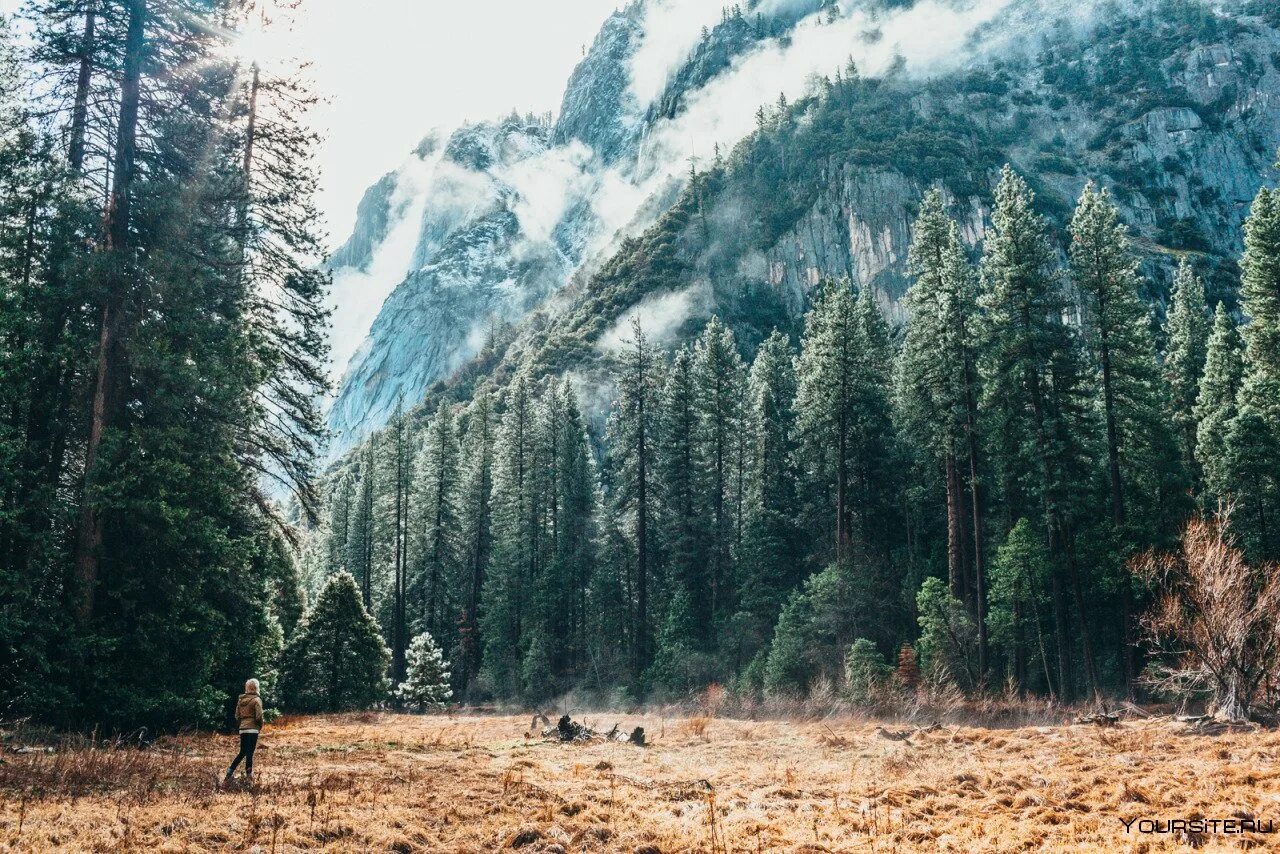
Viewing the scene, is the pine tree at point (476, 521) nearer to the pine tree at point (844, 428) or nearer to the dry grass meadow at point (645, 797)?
the pine tree at point (844, 428)

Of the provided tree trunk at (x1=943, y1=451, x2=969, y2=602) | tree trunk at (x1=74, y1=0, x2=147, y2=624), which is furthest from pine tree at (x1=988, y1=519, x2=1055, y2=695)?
tree trunk at (x1=74, y1=0, x2=147, y2=624)

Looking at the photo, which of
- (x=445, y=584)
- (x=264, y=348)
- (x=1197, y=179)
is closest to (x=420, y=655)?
(x=445, y=584)

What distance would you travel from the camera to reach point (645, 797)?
11352mm

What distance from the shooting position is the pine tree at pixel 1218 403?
3241 centimetres

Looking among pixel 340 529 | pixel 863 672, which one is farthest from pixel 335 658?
pixel 340 529

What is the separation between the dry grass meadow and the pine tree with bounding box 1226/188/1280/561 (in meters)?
19.6

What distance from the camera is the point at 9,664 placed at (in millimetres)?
13523

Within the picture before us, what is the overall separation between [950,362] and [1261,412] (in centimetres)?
1229

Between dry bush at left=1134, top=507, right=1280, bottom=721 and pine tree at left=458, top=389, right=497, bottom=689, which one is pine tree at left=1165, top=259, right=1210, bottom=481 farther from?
pine tree at left=458, top=389, right=497, bottom=689

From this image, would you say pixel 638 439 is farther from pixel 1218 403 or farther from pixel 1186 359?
pixel 1186 359

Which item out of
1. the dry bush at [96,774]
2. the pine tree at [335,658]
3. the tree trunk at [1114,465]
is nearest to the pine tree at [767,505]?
the tree trunk at [1114,465]

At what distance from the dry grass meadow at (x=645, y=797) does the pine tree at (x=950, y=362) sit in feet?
53.4

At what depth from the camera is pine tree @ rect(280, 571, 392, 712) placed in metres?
28.6

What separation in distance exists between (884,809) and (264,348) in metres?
15.6
